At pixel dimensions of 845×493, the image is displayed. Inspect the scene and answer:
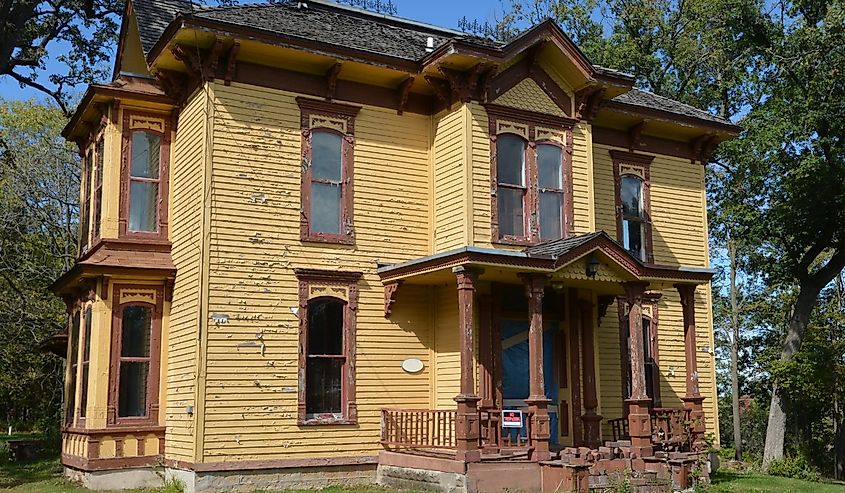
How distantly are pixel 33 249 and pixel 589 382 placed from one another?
73.5 ft

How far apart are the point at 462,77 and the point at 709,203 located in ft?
80.7

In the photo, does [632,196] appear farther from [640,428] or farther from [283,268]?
[283,268]

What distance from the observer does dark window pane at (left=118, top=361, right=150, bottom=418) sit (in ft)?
52.6

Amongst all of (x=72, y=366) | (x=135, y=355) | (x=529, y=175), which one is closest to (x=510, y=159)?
(x=529, y=175)

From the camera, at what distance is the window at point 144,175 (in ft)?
55.1

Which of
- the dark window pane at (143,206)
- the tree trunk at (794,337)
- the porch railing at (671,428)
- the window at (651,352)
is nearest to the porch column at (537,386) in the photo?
the porch railing at (671,428)

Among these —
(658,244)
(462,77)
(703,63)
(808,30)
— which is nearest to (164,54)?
(462,77)

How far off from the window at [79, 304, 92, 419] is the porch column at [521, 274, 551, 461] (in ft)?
27.2

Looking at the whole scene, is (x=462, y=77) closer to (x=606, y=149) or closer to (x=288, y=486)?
(x=606, y=149)

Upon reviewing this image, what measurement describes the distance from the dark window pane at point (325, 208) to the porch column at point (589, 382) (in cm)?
519

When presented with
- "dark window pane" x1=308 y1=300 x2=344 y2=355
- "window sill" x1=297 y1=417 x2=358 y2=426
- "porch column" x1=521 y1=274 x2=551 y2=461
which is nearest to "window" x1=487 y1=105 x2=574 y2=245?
"porch column" x1=521 y1=274 x2=551 y2=461

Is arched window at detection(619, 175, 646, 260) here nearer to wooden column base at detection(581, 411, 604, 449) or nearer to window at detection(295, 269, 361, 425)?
wooden column base at detection(581, 411, 604, 449)

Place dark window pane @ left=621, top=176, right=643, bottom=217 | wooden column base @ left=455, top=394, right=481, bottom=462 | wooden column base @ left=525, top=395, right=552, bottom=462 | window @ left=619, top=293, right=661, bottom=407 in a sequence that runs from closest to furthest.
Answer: wooden column base @ left=455, top=394, right=481, bottom=462
wooden column base @ left=525, top=395, right=552, bottom=462
window @ left=619, top=293, right=661, bottom=407
dark window pane @ left=621, top=176, right=643, bottom=217

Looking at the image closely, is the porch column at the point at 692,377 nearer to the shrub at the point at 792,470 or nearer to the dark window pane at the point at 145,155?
the shrub at the point at 792,470
